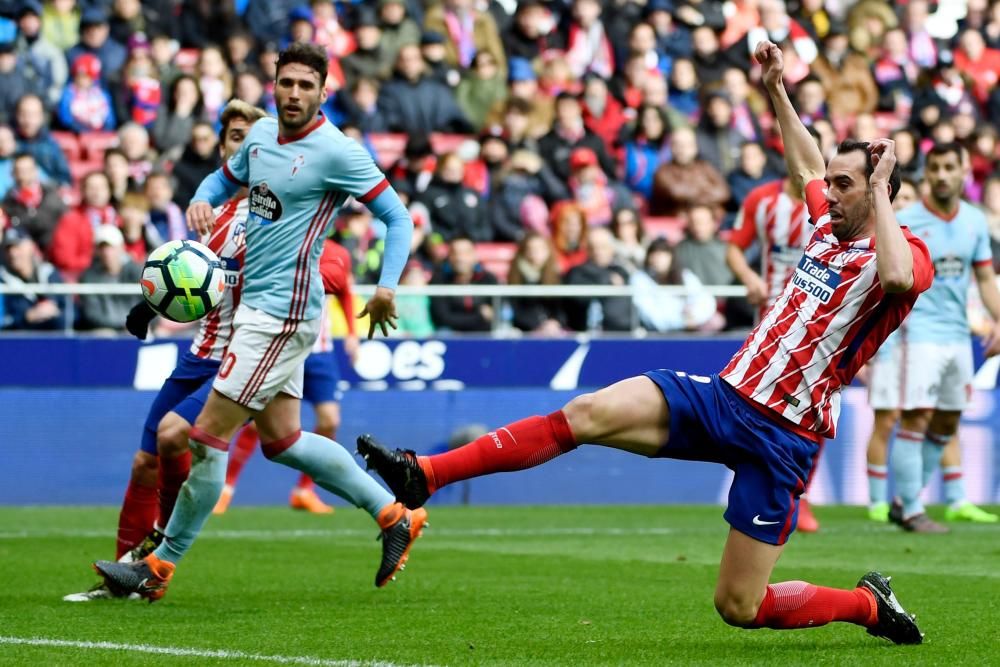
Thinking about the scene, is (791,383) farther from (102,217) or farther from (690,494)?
(102,217)

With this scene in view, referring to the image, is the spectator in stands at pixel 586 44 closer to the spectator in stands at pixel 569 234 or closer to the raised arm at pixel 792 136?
the spectator in stands at pixel 569 234

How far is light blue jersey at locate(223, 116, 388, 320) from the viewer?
25.5 feet

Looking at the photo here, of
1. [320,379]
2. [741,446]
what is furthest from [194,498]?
[320,379]

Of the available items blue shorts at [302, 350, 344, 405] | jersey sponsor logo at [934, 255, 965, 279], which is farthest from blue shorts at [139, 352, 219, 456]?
jersey sponsor logo at [934, 255, 965, 279]

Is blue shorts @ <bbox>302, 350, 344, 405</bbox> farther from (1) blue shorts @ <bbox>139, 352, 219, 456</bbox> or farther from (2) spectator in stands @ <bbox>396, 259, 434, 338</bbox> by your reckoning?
(1) blue shorts @ <bbox>139, 352, 219, 456</bbox>

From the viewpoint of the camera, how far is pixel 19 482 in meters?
15.0

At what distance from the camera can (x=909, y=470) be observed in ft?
41.0

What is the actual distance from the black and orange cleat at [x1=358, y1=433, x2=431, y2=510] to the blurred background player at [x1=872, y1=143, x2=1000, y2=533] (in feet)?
22.2

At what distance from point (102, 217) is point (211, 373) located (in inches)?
326

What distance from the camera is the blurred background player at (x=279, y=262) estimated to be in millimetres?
7730

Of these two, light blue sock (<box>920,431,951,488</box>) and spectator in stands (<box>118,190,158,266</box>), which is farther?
spectator in stands (<box>118,190,158,266</box>)

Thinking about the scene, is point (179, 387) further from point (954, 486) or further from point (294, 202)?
point (954, 486)

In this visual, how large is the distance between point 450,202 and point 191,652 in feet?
39.3

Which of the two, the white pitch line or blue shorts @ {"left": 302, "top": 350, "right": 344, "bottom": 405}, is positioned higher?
the white pitch line
